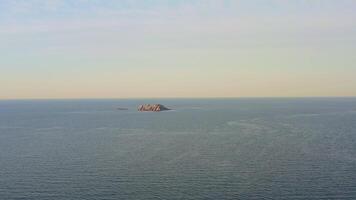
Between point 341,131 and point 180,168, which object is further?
point 341,131

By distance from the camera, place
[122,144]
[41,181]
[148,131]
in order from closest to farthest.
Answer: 1. [41,181]
2. [122,144]
3. [148,131]

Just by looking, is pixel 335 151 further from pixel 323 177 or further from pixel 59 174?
pixel 59 174

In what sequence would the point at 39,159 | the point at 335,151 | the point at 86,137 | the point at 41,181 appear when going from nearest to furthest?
the point at 41,181, the point at 39,159, the point at 335,151, the point at 86,137

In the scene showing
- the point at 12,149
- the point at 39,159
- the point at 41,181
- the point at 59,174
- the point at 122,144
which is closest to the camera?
the point at 41,181

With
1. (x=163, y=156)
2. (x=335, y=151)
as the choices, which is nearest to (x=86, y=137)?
(x=163, y=156)

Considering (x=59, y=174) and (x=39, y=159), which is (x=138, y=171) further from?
(x=39, y=159)

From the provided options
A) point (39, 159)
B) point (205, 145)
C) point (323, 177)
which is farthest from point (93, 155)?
point (323, 177)

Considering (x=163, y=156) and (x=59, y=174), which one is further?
(x=163, y=156)

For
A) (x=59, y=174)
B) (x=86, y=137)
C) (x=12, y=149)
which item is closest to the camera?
(x=59, y=174)

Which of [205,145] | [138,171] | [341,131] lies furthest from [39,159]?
[341,131]
